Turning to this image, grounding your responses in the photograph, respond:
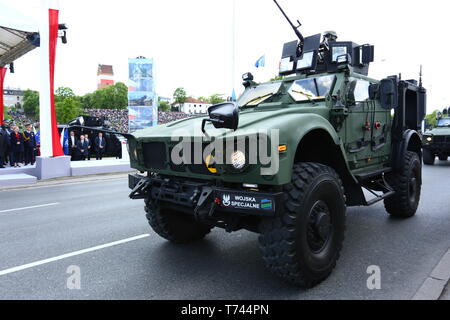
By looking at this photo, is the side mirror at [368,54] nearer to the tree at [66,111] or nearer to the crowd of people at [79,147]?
the crowd of people at [79,147]

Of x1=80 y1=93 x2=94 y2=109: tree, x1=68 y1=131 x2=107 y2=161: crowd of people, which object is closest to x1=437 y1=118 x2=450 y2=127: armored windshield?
x1=68 y1=131 x2=107 y2=161: crowd of people

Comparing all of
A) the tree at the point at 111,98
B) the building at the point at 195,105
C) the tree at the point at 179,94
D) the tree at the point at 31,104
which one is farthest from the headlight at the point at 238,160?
the building at the point at 195,105

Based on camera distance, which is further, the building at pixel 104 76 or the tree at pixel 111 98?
the building at pixel 104 76

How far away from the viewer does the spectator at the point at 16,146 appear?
1316 cm

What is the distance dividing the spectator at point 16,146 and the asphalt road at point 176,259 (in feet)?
26.8

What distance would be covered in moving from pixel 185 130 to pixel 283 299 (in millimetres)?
1837

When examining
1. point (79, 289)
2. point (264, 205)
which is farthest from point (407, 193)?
point (79, 289)

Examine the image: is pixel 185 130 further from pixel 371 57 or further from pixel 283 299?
pixel 371 57

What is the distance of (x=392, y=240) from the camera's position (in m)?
4.50

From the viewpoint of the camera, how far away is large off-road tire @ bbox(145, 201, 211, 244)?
13.5ft

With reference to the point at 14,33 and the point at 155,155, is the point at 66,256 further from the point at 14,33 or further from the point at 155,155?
the point at 14,33

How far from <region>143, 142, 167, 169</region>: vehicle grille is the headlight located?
38.6 inches

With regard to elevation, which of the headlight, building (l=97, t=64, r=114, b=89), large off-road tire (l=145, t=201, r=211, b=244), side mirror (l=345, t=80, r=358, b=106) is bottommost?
large off-road tire (l=145, t=201, r=211, b=244)

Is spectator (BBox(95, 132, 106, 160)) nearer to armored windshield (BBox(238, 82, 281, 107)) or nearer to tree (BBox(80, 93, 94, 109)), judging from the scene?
armored windshield (BBox(238, 82, 281, 107))
